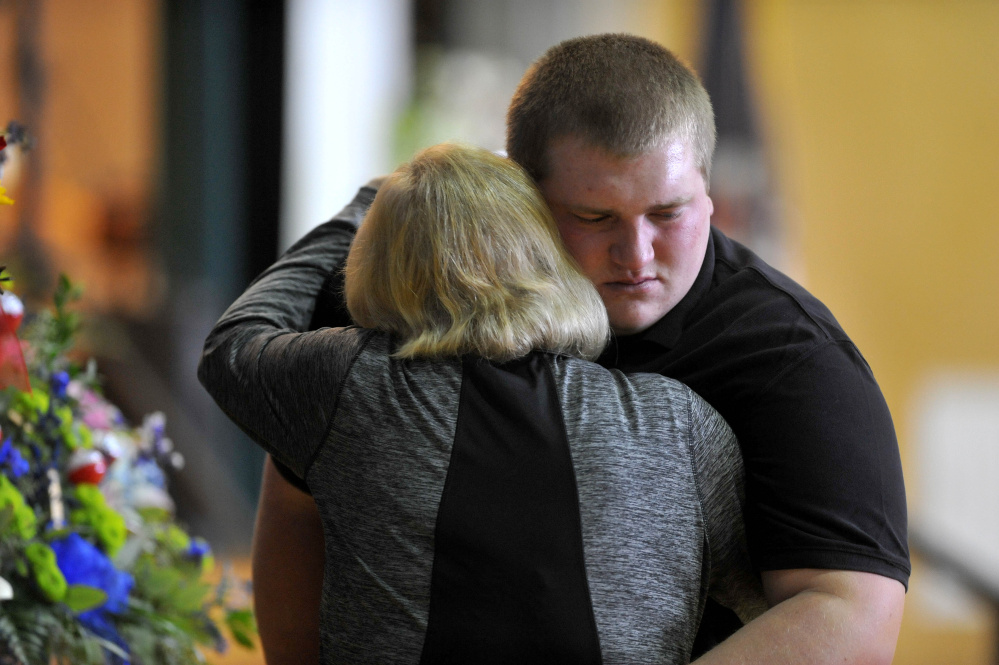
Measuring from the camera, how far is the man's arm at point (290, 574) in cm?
132

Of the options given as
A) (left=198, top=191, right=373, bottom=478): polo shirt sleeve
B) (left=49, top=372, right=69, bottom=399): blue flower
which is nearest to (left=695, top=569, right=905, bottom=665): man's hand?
(left=198, top=191, right=373, bottom=478): polo shirt sleeve

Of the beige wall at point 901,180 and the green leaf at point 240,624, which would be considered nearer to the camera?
the green leaf at point 240,624

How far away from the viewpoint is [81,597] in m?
Result: 1.13

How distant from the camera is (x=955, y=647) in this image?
16.9 feet

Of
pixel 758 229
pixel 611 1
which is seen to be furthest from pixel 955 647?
pixel 611 1

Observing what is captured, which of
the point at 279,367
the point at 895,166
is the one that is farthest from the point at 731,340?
the point at 895,166

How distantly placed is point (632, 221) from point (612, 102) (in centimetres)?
13

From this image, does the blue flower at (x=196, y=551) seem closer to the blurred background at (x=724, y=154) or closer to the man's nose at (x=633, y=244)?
the man's nose at (x=633, y=244)

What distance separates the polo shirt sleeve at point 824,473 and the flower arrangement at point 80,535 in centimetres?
74

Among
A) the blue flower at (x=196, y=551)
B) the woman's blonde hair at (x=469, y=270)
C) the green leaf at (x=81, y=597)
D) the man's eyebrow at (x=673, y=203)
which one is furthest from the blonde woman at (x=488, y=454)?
the blue flower at (x=196, y=551)

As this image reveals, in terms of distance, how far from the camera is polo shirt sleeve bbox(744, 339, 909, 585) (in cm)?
92

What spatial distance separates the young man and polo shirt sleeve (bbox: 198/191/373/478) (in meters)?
0.08

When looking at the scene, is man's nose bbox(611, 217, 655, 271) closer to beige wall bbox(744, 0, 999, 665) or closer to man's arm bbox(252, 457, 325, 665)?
man's arm bbox(252, 457, 325, 665)

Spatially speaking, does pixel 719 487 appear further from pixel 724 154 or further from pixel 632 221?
pixel 724 154
